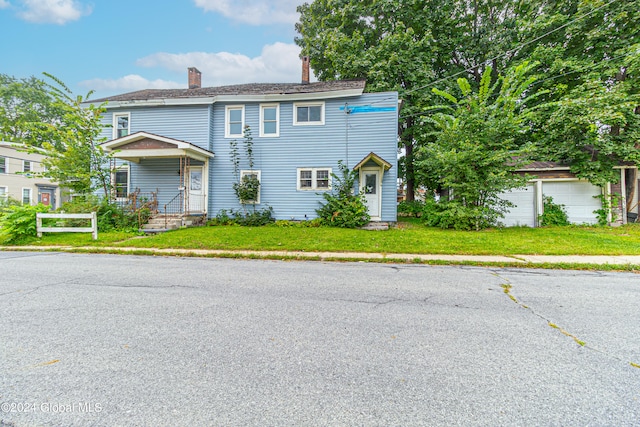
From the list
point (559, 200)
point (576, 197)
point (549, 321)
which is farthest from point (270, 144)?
point (576, 197)

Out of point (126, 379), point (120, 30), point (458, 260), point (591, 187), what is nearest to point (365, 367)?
point (126, 379)

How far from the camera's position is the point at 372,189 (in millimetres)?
13133

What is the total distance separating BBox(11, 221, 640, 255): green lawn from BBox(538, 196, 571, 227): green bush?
2295 mm

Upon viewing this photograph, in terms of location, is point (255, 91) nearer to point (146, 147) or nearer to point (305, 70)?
point (305, 70)

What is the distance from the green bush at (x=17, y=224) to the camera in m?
9.17

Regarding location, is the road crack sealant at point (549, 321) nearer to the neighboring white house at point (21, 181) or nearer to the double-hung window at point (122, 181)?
the double-hung window at point (122, 181)

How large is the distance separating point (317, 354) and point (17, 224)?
41.2ft

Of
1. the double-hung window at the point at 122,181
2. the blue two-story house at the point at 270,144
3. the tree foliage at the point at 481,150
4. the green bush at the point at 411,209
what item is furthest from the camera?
the green bush at the point at 411,209

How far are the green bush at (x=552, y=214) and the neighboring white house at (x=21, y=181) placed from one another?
3202 centimetres

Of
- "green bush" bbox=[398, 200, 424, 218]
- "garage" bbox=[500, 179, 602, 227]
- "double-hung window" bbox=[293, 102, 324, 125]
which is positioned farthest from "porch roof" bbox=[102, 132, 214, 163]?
"garage" bbox=[500, 179, 602, 227]

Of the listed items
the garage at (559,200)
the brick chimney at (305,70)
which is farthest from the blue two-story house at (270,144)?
the garage at (559,200)

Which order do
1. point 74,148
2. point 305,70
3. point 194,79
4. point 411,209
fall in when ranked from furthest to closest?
point 411,209
point 194,79
point 305,70
point 74,148

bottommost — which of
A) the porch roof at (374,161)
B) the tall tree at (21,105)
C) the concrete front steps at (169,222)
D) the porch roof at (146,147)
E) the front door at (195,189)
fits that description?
the concrete front steps at (169,222)

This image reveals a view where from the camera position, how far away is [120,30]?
587 inches
